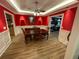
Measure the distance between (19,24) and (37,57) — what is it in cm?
524

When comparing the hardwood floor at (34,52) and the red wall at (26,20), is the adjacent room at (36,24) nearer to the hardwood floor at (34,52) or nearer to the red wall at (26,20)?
the red wall at (26,20)

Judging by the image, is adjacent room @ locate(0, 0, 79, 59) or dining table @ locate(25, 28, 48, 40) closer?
adjacent room @ locate(0, 0, 79, 59)

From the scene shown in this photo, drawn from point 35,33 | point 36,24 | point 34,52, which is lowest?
point 34,52

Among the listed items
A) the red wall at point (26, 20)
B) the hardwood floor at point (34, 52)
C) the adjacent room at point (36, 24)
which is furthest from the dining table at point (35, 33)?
the red wall at point (26, 20)

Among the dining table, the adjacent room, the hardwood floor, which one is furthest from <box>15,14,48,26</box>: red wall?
the hardwood floor

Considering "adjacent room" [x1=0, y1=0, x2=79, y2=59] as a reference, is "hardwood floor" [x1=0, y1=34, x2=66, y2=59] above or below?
below

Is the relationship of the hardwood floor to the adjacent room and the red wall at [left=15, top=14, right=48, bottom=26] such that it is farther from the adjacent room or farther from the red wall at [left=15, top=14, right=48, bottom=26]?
the red wall at [left=15, top=14, right=48, bottom=26]

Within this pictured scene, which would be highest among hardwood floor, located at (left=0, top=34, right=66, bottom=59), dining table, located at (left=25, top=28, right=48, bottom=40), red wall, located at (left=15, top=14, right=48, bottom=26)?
red wall, located at (left=15, top=14, right=48, bottom=26)

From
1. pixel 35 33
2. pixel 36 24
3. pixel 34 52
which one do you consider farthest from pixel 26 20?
pixel 34 52

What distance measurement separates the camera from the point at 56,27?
8.98 m

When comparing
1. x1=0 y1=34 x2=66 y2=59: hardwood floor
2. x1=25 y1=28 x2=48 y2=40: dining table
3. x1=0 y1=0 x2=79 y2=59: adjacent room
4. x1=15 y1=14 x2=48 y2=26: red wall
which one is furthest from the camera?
x1=15 y1=14 x2=48 y2=26: red wall

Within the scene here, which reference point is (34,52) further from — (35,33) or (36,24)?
(36,24)

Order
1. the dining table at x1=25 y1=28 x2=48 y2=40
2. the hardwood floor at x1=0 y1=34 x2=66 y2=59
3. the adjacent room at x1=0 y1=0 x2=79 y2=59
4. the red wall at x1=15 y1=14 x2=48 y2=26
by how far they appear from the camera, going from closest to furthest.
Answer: the hardwood floor at x1=0 y1=34 x2=66 y2=59 → the adjacent room at x1=0 y1=0 x2=79 y2=59 → the dining table at x1=25 y1=28 x2=48 y2=40 → the red wall at x1=15 y1=14 x2=48 y2=26

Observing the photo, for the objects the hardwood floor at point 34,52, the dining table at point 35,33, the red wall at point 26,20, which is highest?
the red wall at point 26,20
